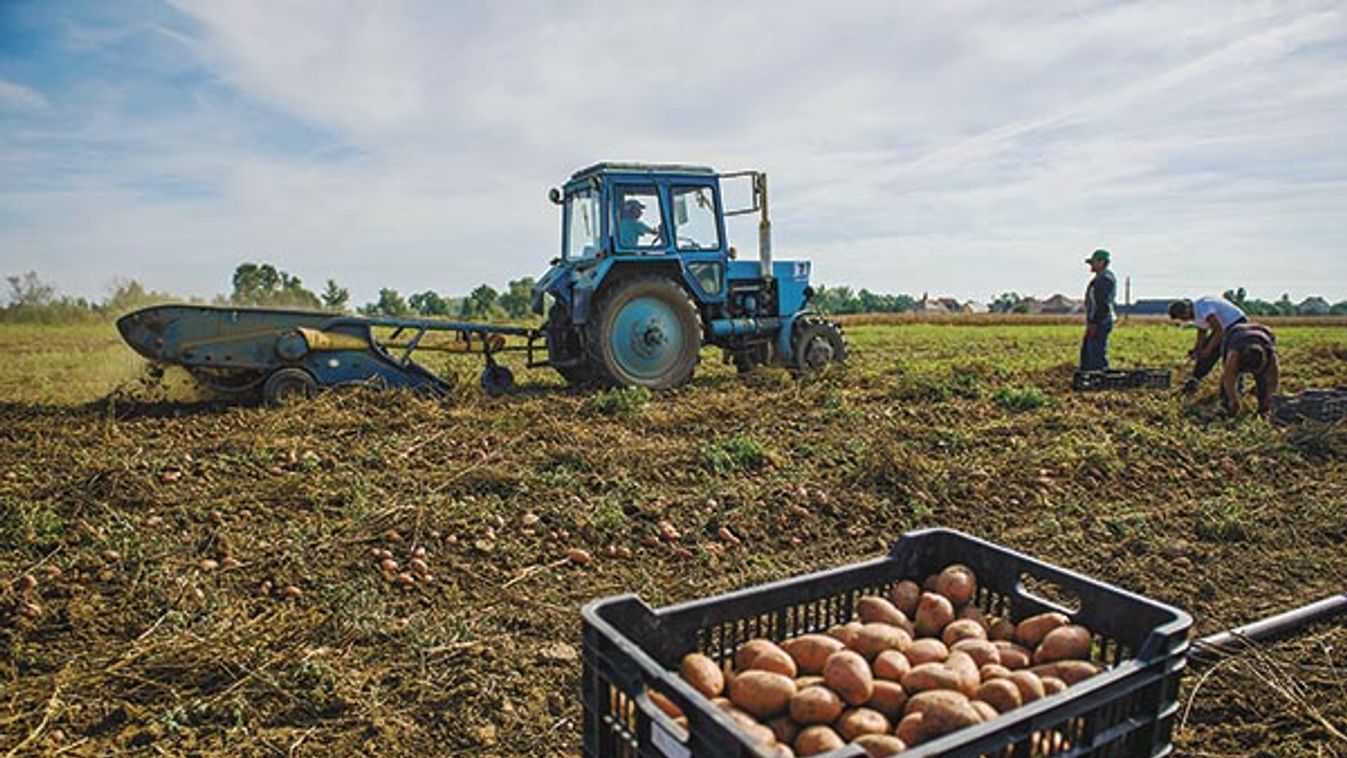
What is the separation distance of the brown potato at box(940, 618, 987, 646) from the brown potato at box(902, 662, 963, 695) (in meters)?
0.25

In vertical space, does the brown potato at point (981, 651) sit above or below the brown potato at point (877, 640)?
below

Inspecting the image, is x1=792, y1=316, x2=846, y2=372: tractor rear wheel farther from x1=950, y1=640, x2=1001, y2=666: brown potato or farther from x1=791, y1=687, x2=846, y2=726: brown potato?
x1=791, y1=687, x2=846, y2=726: brown potato

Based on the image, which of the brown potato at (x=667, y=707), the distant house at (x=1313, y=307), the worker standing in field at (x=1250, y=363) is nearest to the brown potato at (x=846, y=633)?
the brown potato at (x=667, y=707)

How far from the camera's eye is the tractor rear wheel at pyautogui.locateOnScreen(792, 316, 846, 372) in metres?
11.1

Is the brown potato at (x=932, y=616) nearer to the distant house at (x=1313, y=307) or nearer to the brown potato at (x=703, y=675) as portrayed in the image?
the brown potato at (x=703, y=675)

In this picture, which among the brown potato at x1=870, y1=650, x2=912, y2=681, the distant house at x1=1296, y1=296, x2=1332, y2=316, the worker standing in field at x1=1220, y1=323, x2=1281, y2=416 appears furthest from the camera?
the distant house at x1=1296, y1=296, x2=1332, y2=316

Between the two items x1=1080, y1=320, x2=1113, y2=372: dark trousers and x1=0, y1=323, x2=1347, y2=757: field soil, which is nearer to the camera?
x1=0, y1=323, x2=1347, y2=757: field soil

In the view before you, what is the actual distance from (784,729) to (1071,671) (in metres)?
0.62

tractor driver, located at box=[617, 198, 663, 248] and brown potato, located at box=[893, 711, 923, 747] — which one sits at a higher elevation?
tractor driver, located at box=[617, 198, 663, 248]

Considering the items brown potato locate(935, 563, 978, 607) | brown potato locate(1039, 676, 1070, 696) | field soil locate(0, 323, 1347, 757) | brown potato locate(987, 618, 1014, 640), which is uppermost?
brown potato locate(935, 563, 978, 607)

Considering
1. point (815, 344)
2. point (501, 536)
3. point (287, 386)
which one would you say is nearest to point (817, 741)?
point (501, 536)

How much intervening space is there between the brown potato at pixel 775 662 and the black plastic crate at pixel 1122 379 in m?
9.43

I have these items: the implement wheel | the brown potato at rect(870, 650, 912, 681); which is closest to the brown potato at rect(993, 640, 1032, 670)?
the brown potato at rect(870, 650, 912, 681)

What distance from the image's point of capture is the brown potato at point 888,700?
166 cm
